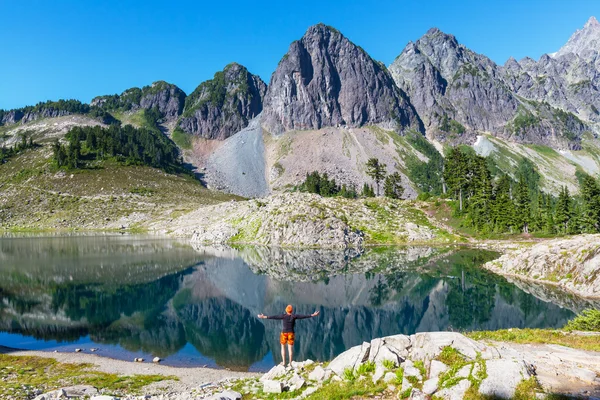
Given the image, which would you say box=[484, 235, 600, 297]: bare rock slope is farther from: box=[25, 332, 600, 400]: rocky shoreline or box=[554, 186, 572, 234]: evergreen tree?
box=[554, 186, 572, 234]: evergreen tree

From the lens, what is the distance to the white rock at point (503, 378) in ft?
44.1

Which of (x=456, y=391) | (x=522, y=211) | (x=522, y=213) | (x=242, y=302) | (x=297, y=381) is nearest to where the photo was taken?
(x=456, y=391)

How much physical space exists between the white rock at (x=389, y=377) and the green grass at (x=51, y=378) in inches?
591

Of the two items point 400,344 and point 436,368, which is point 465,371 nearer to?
point 436,368

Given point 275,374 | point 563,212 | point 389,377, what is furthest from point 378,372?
point 563,212

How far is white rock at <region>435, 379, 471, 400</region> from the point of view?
13.9 m

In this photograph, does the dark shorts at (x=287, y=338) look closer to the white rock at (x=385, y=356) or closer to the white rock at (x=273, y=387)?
the white rock at (x=273, y=387)

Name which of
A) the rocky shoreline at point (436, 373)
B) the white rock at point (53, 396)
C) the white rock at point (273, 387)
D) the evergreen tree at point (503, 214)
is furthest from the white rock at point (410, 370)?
the evergreen tree at point (503, 214)

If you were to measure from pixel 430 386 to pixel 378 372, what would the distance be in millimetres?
2603

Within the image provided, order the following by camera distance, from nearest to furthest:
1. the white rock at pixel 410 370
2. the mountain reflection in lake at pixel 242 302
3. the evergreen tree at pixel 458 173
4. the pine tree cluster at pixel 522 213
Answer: the white rock at pixel 410 370
the mountain reflection in lake at pixel 242 302
the pine tree cluster at pixel 522 213
the evergreen tree at pixel 458 173

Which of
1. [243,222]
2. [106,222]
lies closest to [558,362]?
[243,222]

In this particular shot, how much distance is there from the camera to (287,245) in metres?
111

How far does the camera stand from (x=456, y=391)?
1416 centimetres

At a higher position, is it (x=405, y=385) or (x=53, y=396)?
(x=405, y=385)
